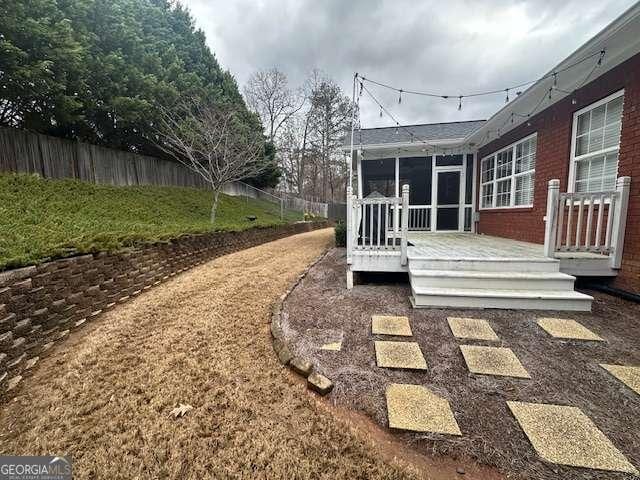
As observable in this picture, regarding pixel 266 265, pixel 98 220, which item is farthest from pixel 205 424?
pixel 98 220

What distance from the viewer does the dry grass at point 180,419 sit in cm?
134

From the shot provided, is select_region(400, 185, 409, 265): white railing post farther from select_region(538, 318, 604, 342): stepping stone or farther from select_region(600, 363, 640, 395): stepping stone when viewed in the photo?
select_region(600, 363, 640, 395): stepping stone

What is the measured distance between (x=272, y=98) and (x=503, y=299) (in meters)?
19.9

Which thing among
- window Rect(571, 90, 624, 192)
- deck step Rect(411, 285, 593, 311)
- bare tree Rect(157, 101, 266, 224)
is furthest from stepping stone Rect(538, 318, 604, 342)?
bare tree Rect(157, 101, 266, 224)

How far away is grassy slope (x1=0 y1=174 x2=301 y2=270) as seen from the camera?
294 centimetres

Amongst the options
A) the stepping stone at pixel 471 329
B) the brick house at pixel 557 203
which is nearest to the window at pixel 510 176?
the brick house at pixel 557 203

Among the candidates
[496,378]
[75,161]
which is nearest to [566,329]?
[496,378]

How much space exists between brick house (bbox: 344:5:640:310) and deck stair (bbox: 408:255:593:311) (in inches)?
0.5

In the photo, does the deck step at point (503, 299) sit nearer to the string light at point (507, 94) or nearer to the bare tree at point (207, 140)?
the string light at point (507, 94)

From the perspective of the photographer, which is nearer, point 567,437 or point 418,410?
point 567,437

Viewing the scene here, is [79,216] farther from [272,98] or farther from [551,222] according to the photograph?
[272,98]

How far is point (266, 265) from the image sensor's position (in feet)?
18.9

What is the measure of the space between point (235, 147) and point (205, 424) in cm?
977

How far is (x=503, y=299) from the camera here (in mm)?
3111
